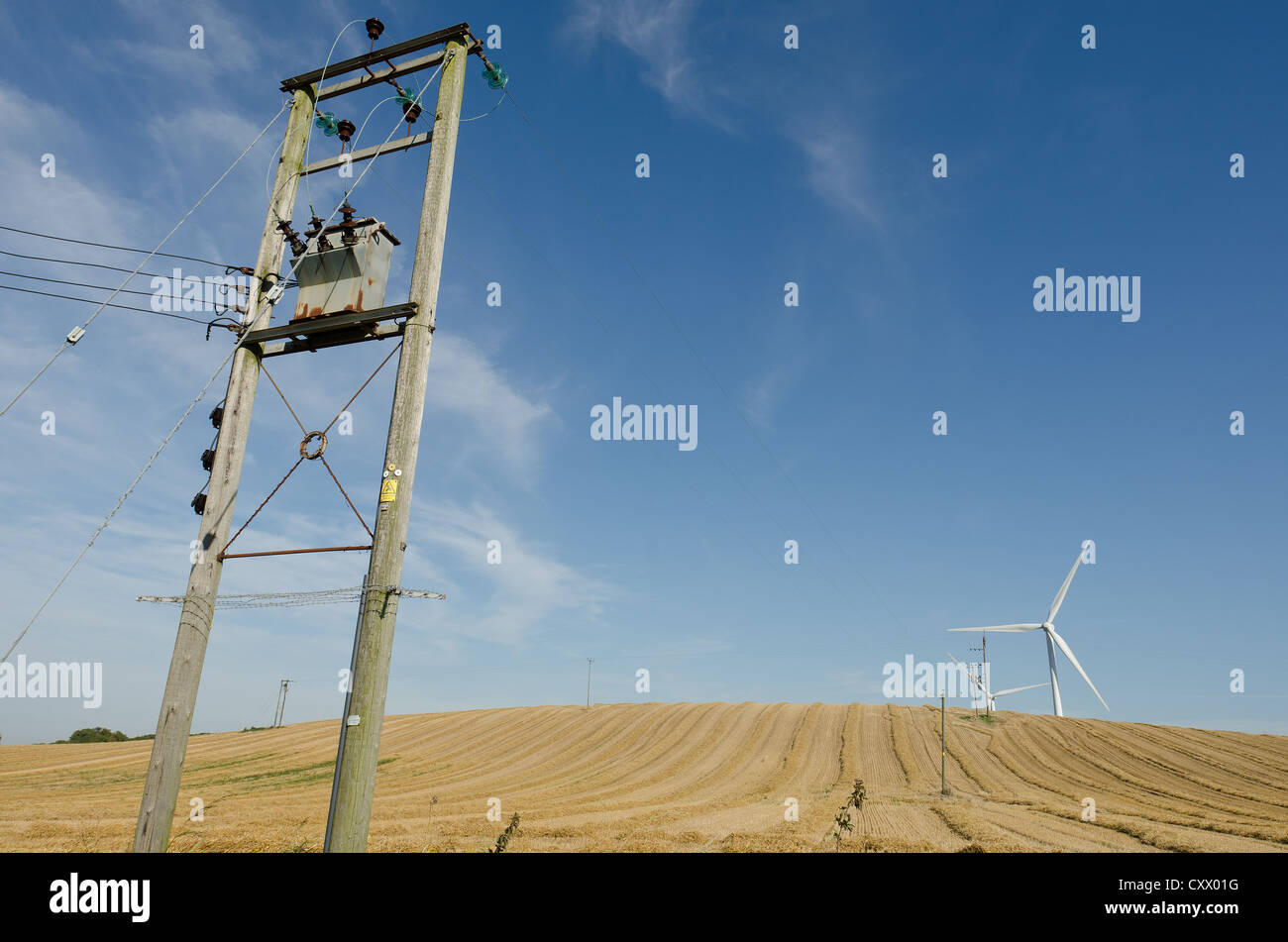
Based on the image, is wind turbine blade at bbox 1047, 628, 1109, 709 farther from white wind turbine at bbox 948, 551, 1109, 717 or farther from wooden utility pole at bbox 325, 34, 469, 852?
wooden utility pole at bbox 325, 34, 469, 852

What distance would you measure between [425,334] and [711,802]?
115ft

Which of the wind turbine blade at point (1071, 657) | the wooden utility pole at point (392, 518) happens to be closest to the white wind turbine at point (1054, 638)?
the wind turbine blade at point (1071, 657)

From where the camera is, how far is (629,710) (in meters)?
71.9

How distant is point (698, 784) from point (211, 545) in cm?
4200

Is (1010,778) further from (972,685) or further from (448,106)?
(448,106)

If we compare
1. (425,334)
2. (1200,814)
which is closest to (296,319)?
(425,334)

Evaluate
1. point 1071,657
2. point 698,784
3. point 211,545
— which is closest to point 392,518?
point 211,545

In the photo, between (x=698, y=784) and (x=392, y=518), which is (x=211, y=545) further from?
(x=698, y=784)

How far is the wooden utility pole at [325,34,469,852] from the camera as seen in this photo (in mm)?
7836

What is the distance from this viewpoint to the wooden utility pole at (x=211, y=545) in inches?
378

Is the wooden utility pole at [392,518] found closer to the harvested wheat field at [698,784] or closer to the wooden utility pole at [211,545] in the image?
the wooden utility pole at [211,545]

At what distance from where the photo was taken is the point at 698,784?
46.4 m

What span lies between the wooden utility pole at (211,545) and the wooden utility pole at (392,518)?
9.28 feet

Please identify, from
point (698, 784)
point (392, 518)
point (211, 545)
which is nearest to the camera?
point (392, 518)
